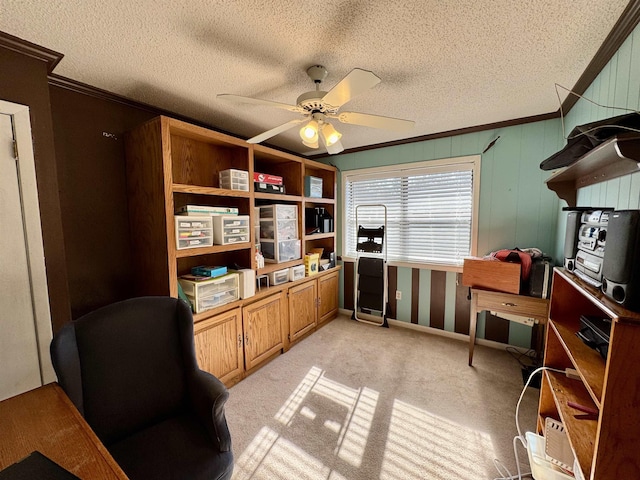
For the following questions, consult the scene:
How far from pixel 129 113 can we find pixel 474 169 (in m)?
3.23

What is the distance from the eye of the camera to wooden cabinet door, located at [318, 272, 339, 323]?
3.32 m

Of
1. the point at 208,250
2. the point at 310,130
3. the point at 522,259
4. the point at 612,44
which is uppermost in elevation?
the point at 612,44

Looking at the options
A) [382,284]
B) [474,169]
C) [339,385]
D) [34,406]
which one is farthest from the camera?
[382,284]

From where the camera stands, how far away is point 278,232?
2736 mm

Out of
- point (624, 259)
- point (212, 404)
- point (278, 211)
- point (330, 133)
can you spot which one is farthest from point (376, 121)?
point (212, 404)

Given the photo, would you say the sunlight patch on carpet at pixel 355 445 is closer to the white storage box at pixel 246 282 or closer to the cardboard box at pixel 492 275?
the white storage box at pixel 246 282

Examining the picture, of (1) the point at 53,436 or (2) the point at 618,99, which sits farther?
(2) the point at 618,99

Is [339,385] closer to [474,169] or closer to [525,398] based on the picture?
[525,398]

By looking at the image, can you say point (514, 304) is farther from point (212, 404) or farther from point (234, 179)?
point (234, 179)

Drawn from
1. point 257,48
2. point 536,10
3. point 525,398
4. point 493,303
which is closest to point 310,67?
point 257,48

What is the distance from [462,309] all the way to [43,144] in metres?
3.76

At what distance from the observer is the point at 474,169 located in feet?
8.97

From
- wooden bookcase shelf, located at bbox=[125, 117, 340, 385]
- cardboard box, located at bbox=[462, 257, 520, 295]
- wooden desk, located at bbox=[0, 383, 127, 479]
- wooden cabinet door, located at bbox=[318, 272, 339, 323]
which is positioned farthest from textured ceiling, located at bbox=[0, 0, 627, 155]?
wooden cabinet door, located at bbox=[318, 272, 339, 323]

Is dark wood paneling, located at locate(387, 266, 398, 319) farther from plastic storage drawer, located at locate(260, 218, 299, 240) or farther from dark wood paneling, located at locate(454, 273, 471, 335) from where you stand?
plastic storage drawer, located at locate(260, 218, 299, 240)
